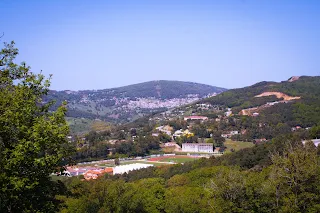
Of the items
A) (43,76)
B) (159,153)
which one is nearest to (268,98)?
(159,153)

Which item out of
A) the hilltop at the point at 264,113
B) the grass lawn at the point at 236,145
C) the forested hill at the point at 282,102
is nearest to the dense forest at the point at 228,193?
the grass lawn at the point at 236,145

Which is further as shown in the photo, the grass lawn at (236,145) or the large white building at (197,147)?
the large white building at (197,147)

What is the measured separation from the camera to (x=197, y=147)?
86.1 m

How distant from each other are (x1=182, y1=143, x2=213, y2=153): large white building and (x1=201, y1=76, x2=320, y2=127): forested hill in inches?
890

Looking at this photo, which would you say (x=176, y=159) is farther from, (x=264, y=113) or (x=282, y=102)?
(x=282, y=102)

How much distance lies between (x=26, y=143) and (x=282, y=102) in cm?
11159

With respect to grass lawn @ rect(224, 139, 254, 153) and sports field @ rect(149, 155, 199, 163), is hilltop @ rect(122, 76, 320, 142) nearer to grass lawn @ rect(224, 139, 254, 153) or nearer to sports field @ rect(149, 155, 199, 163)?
grass lawn @ rect(224, 139, 254, 153)

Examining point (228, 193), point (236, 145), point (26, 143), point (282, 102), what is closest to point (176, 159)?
point (236, 145)

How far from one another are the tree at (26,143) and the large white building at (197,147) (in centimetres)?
7667

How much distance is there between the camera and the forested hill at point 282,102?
92581mm

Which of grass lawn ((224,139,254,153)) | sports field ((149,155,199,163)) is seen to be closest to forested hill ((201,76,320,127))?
grass lawn ((224,139,254,153))

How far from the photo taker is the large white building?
3295 inches

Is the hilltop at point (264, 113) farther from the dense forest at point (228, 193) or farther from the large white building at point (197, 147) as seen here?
the dense forest at point (228, 193)

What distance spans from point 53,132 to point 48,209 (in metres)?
1.86
